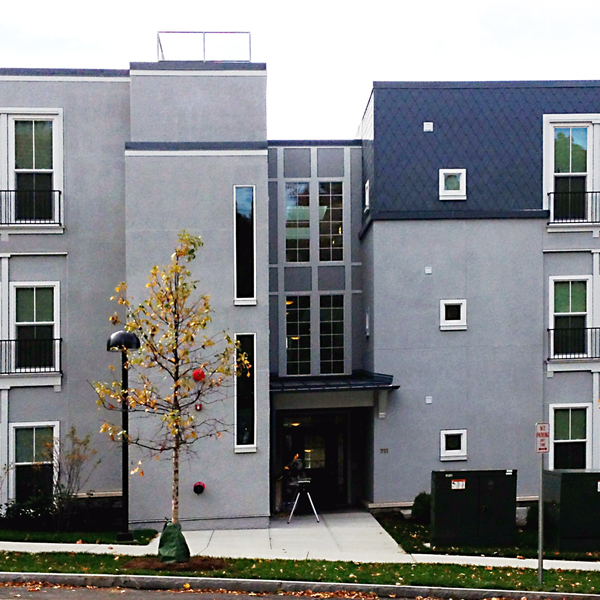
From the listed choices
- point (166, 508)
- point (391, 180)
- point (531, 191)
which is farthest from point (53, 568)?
point (531, 191)

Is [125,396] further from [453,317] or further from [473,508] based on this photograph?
[453,317]

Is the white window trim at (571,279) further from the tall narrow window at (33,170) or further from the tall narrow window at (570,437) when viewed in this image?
the tall narrow window at (33,170)

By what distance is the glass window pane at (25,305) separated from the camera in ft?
57.1

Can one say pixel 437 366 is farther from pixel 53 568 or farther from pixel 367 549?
pixel 53 568

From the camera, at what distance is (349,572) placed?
12.5m

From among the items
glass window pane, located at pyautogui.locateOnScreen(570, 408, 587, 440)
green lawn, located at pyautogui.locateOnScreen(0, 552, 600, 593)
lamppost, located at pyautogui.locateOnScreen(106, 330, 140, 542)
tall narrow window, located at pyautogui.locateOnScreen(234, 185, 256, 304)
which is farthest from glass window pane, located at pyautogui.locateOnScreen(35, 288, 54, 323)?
glass window pane, located at pyautogui.locateOnScreen(570, 408, 587, 440)

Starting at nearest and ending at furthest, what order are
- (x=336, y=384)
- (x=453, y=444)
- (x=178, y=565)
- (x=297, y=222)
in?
(x=178, y=565), (x=336, y=384), (x=453, y=444), (x=297, y=222)

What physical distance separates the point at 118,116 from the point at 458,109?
7973 millimetres

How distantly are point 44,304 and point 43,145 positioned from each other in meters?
3.54

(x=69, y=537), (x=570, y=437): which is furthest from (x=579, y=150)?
(x=69, y=537)

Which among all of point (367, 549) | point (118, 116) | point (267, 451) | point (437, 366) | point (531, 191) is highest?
point (118, 116)

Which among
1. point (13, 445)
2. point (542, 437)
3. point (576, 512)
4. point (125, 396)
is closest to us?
point (542, 437)

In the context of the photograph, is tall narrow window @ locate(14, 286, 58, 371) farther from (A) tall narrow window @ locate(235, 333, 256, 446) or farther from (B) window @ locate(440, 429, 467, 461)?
(B) window @ locate(440, 429, 467, 461)

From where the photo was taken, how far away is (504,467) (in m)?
18.7
